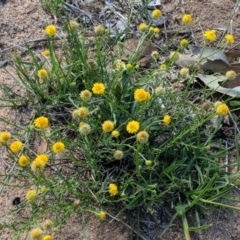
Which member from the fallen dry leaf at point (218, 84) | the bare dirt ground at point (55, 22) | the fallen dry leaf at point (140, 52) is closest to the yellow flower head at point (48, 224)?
the bare dirt ground at point (55, 22)

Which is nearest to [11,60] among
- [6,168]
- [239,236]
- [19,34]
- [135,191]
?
[19,34]

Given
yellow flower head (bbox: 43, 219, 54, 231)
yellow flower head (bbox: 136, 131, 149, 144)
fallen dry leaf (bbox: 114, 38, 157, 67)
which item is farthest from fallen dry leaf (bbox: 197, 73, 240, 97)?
yellow flower head (bbox: 43, 219, 54, 231)

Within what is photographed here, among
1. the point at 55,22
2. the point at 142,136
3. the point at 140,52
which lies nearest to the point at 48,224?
the point at 142,136

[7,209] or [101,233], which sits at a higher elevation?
[7,209]

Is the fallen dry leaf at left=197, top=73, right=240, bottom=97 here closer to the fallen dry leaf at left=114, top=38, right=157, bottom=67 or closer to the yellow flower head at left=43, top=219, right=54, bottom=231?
the fallen dry leaf at left=114, top=38, right=157, bottom=67

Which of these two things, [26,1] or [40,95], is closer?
[40,95]

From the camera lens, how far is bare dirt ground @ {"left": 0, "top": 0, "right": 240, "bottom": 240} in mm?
2361

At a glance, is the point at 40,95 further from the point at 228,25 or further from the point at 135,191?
the point at 228,25

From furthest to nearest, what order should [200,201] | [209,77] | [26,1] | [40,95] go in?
[26,1]
[209,77]
[40,95]
[200,201]

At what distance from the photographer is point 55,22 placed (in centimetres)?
315

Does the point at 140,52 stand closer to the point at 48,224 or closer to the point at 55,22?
the point at 55,22

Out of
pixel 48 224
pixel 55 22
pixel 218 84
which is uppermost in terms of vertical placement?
pixel 55 22

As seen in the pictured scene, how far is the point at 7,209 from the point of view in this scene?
2.38 meters

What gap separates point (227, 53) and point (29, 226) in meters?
1.58
